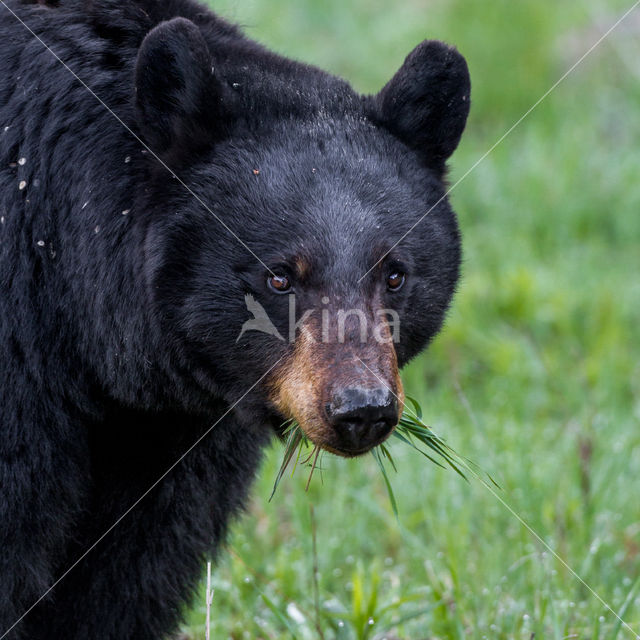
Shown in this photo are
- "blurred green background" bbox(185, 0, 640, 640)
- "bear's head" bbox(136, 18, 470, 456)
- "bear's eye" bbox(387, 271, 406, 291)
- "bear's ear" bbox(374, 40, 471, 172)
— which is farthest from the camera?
"blurred green background" bbox(185, 0, 640, 640)

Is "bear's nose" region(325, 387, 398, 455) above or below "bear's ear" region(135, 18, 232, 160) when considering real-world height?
below

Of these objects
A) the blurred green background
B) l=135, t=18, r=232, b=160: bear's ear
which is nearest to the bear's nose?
the blurred green background

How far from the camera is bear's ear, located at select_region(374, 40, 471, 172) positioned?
3494 mm

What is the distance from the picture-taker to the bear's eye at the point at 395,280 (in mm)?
3285

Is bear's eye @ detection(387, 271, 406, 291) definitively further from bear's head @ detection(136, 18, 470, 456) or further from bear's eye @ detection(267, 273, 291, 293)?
bear's eye @ detection(267, 273, 291, 293)

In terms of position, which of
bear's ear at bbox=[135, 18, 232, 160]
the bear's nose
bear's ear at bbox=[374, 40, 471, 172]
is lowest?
the bear's nose

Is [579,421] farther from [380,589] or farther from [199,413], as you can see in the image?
[199,413]

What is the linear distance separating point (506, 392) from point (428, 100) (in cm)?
294

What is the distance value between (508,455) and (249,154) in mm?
2425

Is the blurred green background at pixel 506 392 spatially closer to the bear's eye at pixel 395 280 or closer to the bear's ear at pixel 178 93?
the bear's eye at pixel 395 280

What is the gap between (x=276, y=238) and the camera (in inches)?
125

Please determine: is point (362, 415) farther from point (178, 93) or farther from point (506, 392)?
point (506, 392)

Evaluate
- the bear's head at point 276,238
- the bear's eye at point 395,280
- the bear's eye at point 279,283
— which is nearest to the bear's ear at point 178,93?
the bear's head at point 276,238

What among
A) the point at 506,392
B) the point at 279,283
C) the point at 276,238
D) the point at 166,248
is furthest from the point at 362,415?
the point at 506,392
